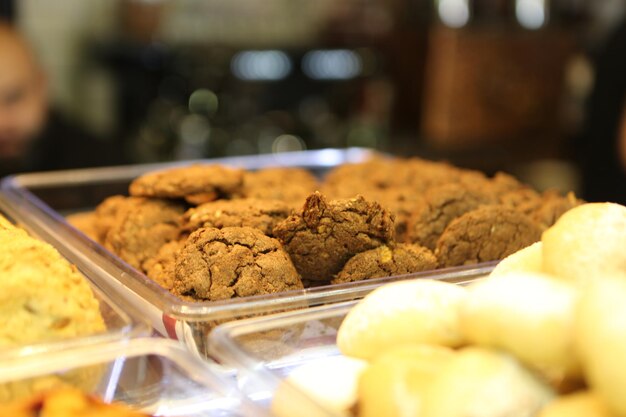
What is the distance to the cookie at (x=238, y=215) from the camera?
41.0 inches

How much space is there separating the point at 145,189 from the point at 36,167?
1946 mm

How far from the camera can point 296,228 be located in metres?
0.97

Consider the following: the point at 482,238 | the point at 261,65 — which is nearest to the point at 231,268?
the point at 482,238

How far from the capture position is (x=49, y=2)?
3.59 metres

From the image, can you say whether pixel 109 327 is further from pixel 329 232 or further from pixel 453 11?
pixel 453 11

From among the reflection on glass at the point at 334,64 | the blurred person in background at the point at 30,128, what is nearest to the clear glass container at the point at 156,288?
the blurred person in background at the point at 30,128

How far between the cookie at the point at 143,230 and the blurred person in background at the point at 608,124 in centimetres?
171

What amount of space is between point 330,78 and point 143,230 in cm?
251

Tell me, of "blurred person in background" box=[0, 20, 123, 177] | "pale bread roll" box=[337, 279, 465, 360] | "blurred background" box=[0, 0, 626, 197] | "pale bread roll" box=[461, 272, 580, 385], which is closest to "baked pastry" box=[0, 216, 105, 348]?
"pale bread roll" box=[337, 279, 465, 360]

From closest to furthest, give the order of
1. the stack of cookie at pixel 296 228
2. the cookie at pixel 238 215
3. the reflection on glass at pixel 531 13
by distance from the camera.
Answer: the stack of cookie at pixel 296 228, the cookie at pixel 238 215, the reflection on glass at pixel 531 13

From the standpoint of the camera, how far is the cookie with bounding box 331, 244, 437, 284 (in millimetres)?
958

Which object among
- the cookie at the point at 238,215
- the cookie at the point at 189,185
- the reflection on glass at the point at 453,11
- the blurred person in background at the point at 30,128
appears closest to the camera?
the cookie at the point at 238,215

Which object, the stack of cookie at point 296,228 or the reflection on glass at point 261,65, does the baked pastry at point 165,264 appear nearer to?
the stack of cookie at point 296,228

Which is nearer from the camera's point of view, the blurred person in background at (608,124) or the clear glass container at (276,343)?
the clear glass container at (276,343)
